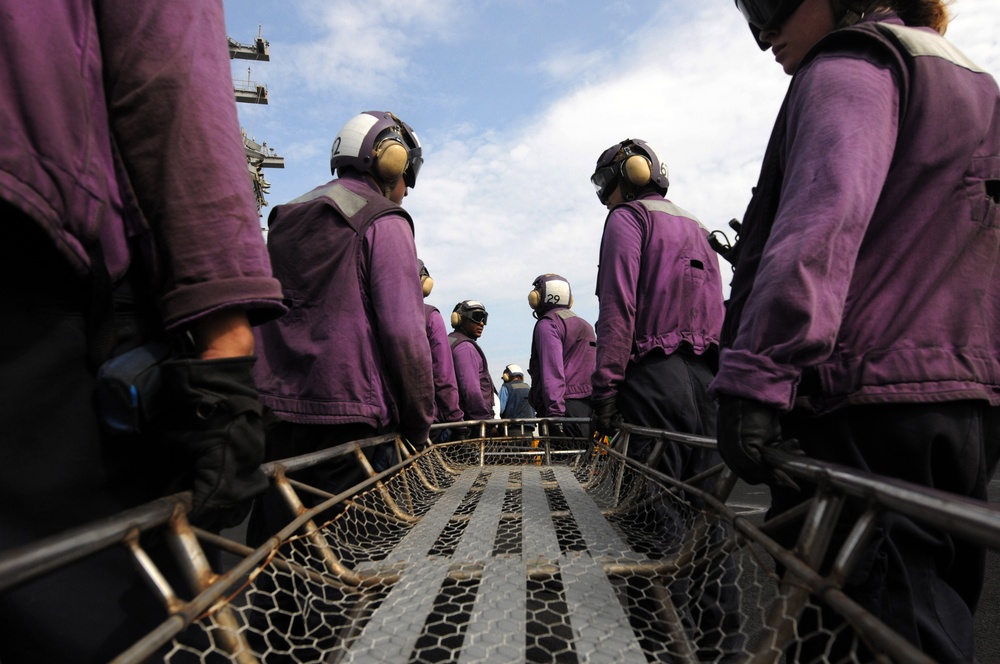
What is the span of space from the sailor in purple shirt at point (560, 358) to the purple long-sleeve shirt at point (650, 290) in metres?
3.14

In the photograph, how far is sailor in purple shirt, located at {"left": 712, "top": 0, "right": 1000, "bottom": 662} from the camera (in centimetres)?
118

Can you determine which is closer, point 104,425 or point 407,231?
point 104,425

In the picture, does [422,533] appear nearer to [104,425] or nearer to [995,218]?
[104,425]

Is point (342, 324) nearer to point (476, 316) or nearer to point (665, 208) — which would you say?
point (665, 208)

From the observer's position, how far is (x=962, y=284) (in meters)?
1.24

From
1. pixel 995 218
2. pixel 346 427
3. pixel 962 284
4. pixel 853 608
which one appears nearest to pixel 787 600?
pixel 853 608

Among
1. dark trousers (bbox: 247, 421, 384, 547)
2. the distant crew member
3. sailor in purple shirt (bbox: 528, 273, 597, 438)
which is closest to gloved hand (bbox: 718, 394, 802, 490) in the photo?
dark trousers (bbox: 247, 421, 384, 547)

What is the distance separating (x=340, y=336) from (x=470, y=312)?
5818 millimetres

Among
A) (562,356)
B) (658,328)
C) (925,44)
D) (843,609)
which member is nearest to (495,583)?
(843,609)

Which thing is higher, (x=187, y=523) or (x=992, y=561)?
(x=187, y=523)

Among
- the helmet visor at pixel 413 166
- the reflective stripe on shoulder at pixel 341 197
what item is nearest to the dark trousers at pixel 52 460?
the reflective stripe on shoulder at pixel 341 197

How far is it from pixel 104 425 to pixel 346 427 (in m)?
1.55

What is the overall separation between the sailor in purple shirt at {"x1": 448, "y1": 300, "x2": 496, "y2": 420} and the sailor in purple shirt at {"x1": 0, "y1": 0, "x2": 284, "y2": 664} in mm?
6584

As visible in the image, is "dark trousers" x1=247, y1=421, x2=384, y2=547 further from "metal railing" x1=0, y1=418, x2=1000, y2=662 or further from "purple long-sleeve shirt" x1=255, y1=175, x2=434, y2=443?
"metal railing" x1=0, y1=418, x2=1000, y2=662
